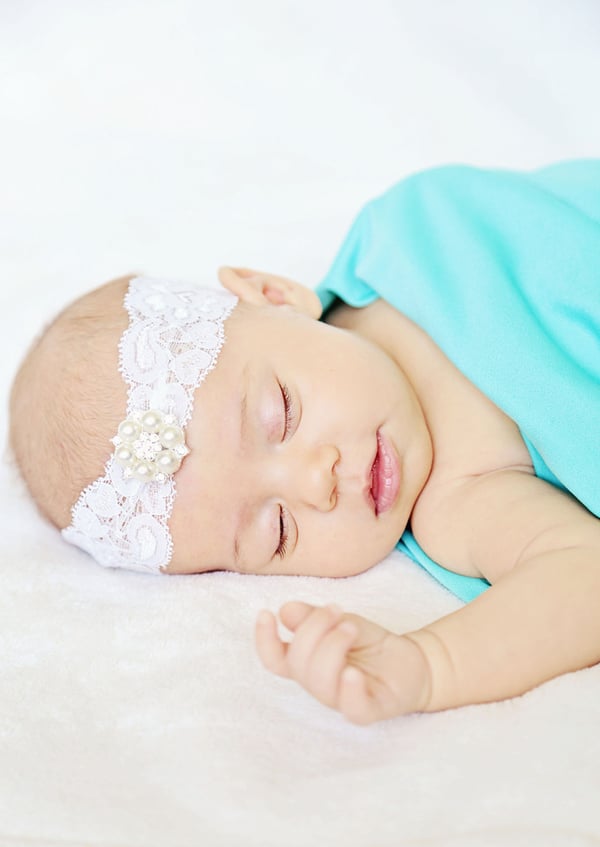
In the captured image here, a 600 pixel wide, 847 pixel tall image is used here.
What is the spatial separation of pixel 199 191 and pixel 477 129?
82cm

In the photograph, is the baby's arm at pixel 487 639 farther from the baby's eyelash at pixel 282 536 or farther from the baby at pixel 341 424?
the baby's eyelash at pixel 282 536

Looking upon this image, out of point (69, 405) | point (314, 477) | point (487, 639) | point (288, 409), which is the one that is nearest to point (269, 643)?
point (487, 639)

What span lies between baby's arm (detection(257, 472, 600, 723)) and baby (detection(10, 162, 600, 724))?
0.03 feet

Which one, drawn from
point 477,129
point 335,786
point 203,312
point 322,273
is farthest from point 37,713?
point 477,129

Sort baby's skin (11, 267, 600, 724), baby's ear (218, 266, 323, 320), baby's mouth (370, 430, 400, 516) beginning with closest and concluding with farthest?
baby's skin (11, 267, 600, 724) → baby's mouth (370, 430, 400, 516) → baby's ear (218, 266, 323, 320)

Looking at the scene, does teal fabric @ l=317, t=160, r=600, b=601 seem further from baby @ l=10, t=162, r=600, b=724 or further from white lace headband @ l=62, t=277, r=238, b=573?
white lace headband @ l=62, t=277, r=238, b=573

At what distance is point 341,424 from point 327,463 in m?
0.08

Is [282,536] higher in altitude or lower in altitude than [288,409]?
lower

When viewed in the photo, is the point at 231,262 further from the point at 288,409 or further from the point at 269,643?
the point at 269,643

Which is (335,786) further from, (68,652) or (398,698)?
(68,652)

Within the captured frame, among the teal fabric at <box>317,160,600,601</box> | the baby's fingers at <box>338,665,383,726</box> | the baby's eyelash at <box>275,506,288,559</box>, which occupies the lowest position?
the baby's eyelash at <box>275,506,288,559</box>

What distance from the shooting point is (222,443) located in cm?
163

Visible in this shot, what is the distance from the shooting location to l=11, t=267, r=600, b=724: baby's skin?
1.58 m

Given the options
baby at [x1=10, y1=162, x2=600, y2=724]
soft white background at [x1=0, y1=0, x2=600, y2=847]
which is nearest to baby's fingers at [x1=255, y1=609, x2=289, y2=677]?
soft white background at [x1=0, y1=0, x2=600, y2=847]
